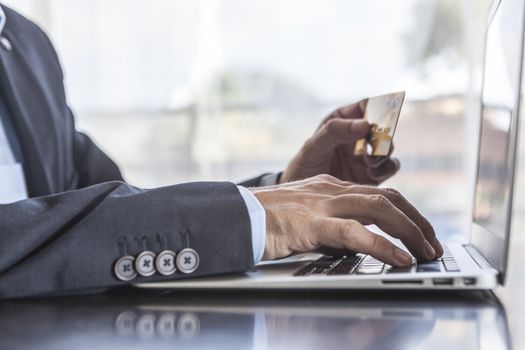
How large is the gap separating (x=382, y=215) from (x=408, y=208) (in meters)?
0.07

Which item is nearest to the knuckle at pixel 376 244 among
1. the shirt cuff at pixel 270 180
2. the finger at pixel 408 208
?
the finger at pixel 408 208

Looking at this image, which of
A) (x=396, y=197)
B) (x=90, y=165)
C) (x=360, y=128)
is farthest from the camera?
(x=90, y=165)

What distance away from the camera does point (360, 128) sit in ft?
4.08

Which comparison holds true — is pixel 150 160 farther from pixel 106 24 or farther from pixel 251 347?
pixel 251 347

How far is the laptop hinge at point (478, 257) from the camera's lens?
0.89 m

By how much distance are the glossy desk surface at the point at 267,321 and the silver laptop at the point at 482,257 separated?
0.02 metres

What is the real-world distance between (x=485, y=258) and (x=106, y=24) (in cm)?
367

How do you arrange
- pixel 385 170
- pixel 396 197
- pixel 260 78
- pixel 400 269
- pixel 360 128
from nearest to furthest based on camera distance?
pixel 400 269, pixel 396 197, pixel 360 128, pixel 385 170, pixel 260 78

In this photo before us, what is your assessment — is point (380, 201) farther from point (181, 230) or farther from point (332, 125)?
point (332, 125)

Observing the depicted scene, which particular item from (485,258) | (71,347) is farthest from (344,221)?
(71,347)

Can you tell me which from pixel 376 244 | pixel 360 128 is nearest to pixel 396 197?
pixel 376 244

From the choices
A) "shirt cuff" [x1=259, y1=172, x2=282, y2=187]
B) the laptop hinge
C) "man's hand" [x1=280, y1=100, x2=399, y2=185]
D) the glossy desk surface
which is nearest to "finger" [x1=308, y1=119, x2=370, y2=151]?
"man's hand" [x1=280, y1=100, x2=399, y2=185]

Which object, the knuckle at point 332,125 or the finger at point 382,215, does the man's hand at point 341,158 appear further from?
the finger at point 382,215

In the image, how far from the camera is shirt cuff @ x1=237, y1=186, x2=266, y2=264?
85 cm
